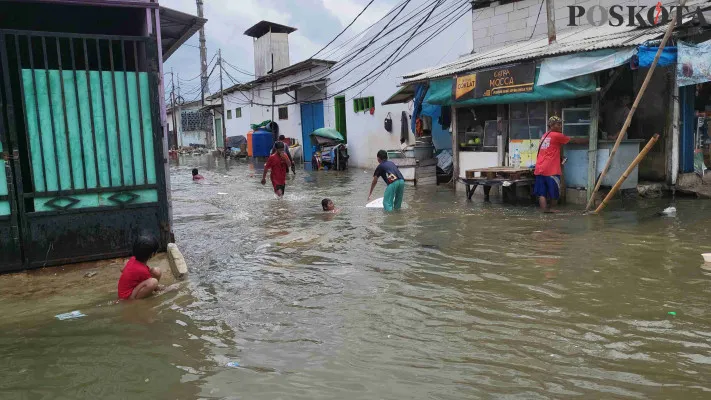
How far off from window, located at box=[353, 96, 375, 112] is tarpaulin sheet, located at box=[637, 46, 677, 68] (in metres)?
13.6

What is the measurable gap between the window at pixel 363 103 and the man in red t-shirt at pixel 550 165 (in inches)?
476

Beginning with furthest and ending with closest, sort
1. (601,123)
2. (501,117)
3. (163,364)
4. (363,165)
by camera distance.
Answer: (363,165) < (501,117) < (601,123) < (163,364)

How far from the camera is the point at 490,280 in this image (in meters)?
5.66

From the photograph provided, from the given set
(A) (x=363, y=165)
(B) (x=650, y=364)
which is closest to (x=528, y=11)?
(A) (x=363, y=165)

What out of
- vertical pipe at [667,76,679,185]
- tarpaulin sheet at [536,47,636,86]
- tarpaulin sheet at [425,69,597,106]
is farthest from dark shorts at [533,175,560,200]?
vertical pipe at [667,76,679,185]

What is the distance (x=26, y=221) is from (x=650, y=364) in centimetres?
614

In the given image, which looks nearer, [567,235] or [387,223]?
[567,235]

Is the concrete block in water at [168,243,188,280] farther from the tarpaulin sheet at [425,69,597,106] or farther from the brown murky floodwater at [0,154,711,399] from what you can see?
the tarpaulin sheet at [425,69,597,106]

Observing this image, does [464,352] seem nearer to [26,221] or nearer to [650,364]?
[650,364]

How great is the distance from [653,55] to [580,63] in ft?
4.03

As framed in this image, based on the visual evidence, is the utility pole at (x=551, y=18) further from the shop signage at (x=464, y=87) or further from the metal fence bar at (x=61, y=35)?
the metal fence bar at (x=61, y=35)

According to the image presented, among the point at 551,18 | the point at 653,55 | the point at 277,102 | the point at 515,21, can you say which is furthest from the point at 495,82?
the point at 277,102

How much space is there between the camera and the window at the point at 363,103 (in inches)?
845

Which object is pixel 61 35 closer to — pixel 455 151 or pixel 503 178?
pixel 503 178
